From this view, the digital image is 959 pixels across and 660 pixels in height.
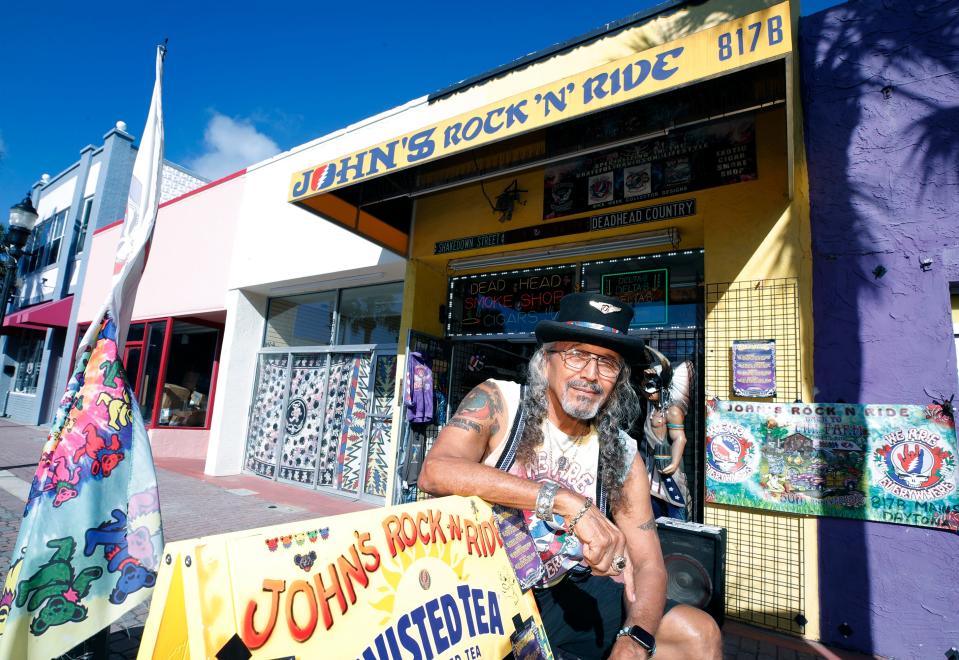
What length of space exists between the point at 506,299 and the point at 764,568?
12.9ft

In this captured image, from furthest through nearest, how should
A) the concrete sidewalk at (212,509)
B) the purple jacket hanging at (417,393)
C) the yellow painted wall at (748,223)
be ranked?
the purple jacket hanging at (417,393), the yellow painted wall at (748,223), the concrete sidewalk at (212,509)

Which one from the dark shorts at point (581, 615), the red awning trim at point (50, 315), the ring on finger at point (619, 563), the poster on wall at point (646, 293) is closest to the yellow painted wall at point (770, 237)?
the poster on wall at point (646, 293)

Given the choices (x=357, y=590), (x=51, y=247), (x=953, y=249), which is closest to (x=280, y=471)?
(x=357, y=590)

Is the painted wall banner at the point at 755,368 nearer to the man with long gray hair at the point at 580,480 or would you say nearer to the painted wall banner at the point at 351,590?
the man with long gray hair at the point at 580,480

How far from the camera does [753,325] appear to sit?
14.0ft

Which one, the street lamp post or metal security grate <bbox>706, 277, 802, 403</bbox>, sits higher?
the street lamp post

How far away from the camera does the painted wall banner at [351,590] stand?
0.96 meters

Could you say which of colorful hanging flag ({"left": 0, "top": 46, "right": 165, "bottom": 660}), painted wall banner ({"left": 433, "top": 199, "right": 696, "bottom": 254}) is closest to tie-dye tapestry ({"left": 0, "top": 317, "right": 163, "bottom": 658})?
colorful hanging flag ({"left": 0, "top": 46, "right": 165, "bottom": 660})

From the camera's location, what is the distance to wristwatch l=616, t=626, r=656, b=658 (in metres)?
1.71

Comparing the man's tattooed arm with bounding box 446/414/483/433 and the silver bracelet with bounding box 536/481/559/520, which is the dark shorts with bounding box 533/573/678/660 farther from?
the man's tattooed arm with bounding box 446/414/483/433

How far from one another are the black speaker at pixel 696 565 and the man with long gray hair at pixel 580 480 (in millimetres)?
1792

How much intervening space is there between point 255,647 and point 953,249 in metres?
5.14

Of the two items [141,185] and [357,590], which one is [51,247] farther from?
[357,590]

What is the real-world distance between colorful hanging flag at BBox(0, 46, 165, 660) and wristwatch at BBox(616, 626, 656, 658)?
6.05ft
